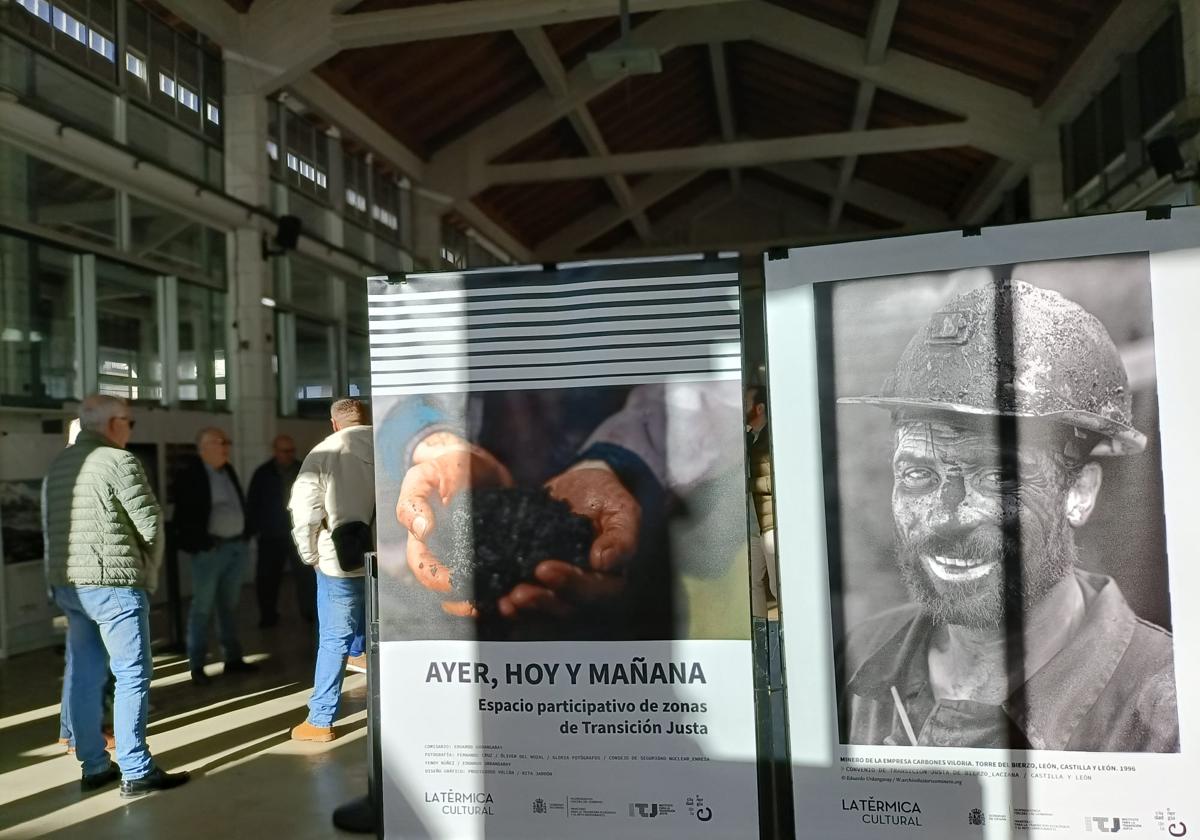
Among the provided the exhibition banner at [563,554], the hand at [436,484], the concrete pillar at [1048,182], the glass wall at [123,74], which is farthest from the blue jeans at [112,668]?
the concrete pillar at [1048,182]

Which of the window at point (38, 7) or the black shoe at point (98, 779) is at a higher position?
the window at point (38, 7)

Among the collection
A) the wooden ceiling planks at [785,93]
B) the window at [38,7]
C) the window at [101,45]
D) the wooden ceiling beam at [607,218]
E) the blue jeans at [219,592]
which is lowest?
the blue jeans at [219,592]

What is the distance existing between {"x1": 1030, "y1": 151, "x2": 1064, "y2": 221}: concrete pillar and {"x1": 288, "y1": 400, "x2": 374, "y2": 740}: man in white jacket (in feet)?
38.1

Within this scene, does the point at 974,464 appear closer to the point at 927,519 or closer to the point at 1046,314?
the point at 927,519

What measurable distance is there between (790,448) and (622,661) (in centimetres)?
75

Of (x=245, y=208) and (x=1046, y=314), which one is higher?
(x=245, y=208)

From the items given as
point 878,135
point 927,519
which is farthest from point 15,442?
point 878,135

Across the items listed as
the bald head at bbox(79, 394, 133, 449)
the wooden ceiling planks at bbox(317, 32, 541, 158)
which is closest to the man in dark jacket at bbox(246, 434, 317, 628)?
the bald head at bbox(79, 394, 133, 449)

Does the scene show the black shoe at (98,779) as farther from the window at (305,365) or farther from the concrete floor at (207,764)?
the window at (305,365)

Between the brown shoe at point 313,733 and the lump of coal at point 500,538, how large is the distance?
2.21 m

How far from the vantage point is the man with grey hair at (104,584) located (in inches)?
172

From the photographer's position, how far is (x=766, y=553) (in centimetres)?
462

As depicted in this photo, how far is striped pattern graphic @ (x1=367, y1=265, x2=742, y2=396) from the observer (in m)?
3.10

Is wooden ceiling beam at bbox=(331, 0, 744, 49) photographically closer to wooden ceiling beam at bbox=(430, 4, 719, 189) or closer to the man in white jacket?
wooden ceiling beam at bbox=(430, 4, 719, 189)
